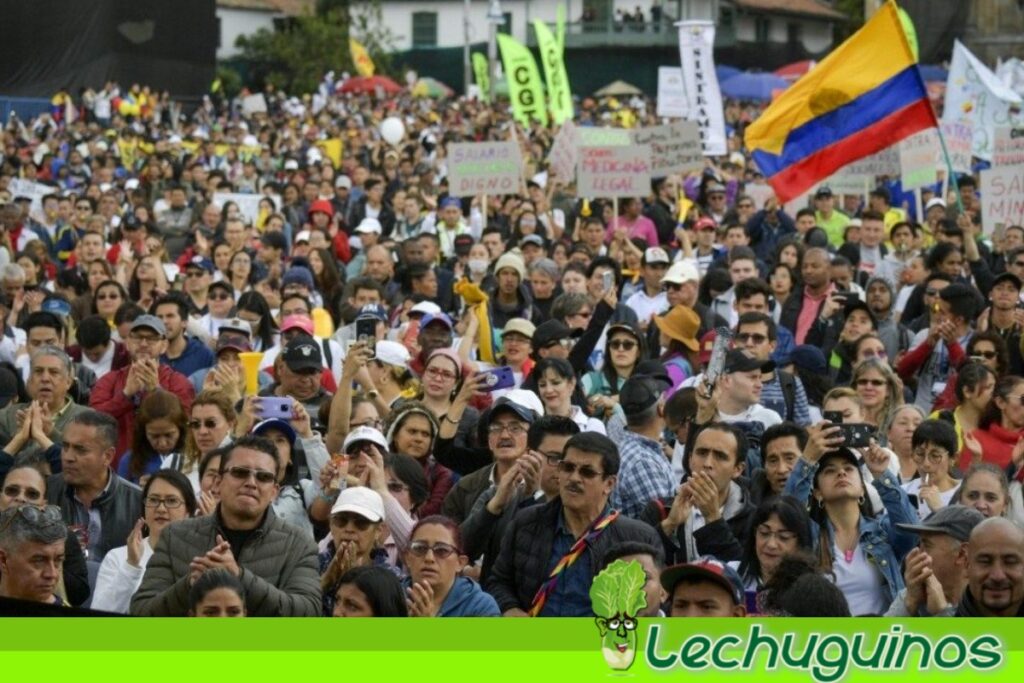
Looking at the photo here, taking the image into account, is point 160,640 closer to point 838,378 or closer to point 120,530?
point 120,530

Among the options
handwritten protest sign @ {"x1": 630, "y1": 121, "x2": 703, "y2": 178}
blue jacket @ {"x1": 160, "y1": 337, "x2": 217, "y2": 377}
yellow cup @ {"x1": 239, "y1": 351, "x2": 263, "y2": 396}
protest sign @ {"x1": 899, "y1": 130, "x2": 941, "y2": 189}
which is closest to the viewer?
yellow cup @ {"x1": 239, "y1": 351, "x2": 263, "y2": 396}

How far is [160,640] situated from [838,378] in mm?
7635

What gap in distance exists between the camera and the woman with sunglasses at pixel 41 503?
24.6 feet

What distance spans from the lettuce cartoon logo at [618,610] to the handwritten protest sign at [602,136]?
1656cm

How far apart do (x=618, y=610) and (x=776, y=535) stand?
2.05m

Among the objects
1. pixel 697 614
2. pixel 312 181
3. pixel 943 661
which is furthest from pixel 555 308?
pixel 312 181

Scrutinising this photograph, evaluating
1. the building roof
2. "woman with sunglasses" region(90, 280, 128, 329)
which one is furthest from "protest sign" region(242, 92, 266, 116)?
the building roof

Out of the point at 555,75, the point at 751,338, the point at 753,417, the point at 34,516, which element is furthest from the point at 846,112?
the point at 555,75

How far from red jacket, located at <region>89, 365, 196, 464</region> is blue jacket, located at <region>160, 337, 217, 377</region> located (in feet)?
3.59

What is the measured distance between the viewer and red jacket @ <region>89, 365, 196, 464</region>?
412 inches

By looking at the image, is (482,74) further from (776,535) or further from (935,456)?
(776,535)

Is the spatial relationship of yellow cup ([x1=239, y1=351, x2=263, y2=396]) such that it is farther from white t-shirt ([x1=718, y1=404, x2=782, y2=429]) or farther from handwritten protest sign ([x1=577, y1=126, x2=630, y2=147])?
handwritten protest sign ([x1=577, y1=126, x2=630, y2=147])

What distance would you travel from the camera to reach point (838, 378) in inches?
481

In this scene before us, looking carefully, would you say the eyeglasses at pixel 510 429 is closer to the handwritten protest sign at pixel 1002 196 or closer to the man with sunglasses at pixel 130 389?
the man with sunglasses at pixel 130 389
